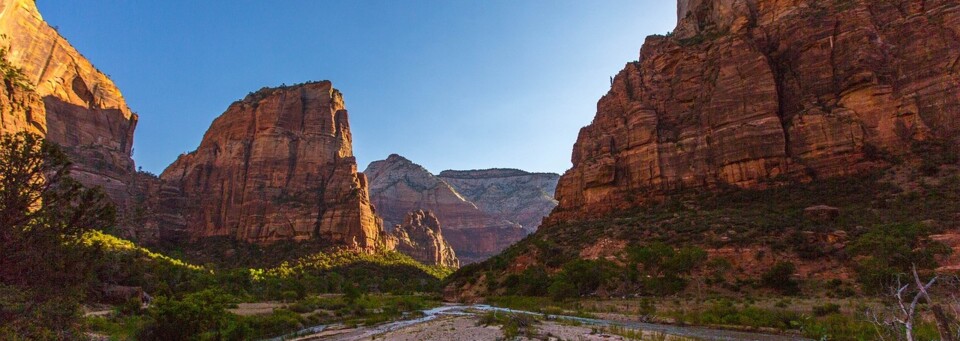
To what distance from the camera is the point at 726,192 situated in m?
64.3

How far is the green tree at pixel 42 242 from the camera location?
11562mm

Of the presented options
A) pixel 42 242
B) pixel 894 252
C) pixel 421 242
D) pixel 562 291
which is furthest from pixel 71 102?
pixel 894 252

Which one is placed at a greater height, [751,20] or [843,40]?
[751,20]

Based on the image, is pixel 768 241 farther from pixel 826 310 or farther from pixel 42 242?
pixel 42 242

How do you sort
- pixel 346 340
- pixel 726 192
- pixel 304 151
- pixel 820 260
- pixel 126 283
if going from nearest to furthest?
pixel 346 340, pixel 820 260, pixel 126 283, pixel 726 192, pixel 304 151

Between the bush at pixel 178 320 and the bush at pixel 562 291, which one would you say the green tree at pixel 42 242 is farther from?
the bush at pixel 562 291

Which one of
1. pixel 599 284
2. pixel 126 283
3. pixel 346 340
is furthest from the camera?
pixel 599 284

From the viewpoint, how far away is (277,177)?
123 metres

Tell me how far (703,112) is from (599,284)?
4021cm

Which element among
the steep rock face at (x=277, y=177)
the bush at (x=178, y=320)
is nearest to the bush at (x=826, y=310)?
the bush at (x=178, y=320)

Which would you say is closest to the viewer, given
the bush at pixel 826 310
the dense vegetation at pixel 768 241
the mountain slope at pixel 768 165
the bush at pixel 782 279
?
the bush at pixel 826 310

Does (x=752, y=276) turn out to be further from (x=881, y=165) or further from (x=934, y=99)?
(x=934, y=99)

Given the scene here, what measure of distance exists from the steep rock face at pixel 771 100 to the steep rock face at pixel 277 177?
61.8 m

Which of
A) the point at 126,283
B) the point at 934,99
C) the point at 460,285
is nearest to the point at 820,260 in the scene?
the point at 934,99
